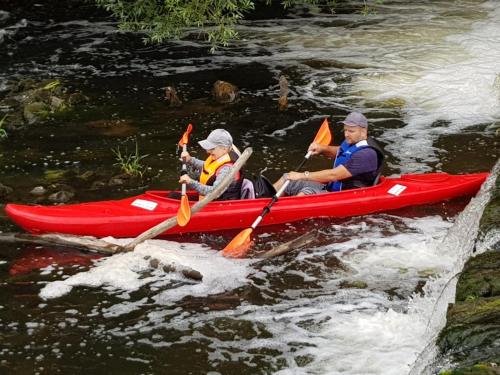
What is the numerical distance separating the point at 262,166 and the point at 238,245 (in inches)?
88.8

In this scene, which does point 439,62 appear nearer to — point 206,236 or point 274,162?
point 274,162

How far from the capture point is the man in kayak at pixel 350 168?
729cm

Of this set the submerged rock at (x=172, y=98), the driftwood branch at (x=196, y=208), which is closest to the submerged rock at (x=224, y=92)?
the submerged rock at (x=172, y=98)

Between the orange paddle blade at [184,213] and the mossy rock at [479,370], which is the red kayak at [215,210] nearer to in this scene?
the orange paddle blade at [184,213]

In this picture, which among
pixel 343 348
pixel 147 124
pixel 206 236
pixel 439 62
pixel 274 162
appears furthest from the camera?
pixel 439 62

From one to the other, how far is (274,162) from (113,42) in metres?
6.40

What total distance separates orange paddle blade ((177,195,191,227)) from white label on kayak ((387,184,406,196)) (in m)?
2.05

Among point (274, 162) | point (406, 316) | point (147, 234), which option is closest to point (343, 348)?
point (406, 316)

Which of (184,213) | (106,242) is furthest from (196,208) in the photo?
(106,242)

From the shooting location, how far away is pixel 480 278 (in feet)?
15.9

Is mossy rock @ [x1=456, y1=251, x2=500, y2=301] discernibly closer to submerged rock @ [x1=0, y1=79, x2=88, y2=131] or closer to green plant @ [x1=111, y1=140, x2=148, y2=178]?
green plant @ [x1=111, y1=140, x2=148, y2=178]

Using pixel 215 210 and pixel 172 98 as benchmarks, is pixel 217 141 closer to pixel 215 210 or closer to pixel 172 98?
pixel 215 210

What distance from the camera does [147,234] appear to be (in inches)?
259

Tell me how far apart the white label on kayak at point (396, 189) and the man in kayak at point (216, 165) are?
1.50m
